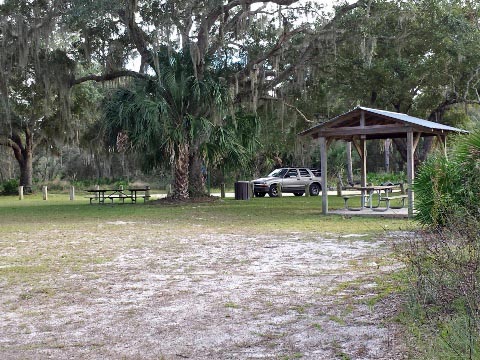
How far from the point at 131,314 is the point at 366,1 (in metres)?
19.8

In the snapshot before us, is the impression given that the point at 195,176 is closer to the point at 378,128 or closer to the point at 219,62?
the point at 219,62

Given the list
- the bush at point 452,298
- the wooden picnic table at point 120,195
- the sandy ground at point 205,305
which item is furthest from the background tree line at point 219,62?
the bush at point 452,298

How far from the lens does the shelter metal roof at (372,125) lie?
16.8 meters

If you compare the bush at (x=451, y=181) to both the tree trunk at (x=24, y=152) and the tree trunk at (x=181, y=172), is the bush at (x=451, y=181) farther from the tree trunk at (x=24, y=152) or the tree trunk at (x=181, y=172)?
the tree trunk at (x=24, y=152)

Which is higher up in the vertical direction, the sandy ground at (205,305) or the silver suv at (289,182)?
the silver suv at (289,182)

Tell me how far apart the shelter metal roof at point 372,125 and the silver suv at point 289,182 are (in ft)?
40.1

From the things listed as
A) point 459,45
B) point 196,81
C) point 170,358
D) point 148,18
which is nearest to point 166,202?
point 196,81

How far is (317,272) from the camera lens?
8.27 m

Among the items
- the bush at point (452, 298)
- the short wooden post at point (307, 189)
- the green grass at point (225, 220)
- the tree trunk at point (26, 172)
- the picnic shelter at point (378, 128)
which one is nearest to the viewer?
the bush at point (452, 298)

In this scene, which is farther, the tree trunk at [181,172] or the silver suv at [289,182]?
the silver suv at [289,182]

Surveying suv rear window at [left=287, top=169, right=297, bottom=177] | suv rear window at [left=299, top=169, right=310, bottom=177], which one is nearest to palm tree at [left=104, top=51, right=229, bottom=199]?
suv rear window at [left=287, top=169, right=297, bottom=177]

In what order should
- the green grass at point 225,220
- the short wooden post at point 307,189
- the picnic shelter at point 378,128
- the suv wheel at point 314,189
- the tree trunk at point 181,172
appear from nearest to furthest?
the green grass at point 225,220, the picnic shelter at point 378,128, the tree trunk at point 181,172, the short wooden post at point 307,189, the suv wheel at point 314,189

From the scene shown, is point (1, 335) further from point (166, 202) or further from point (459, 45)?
point (459, 45)

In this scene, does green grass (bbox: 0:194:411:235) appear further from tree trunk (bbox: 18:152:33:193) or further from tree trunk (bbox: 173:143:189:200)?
tree trunk (bbox: 18:152:33:193)
